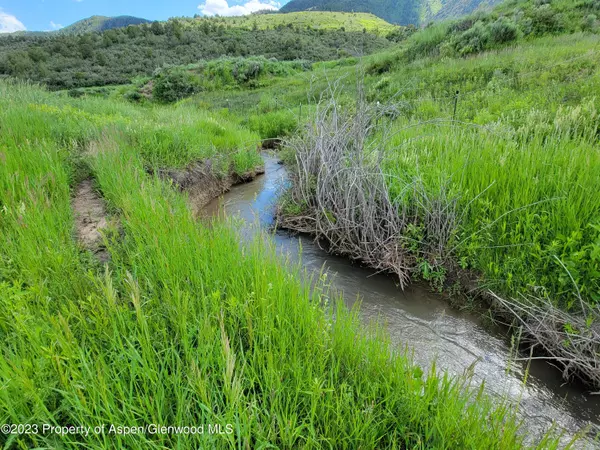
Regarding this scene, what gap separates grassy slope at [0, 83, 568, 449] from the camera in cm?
164

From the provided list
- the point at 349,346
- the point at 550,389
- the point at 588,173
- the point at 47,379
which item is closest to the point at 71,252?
the point at 47,379

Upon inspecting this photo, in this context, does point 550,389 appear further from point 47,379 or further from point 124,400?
point 47,379

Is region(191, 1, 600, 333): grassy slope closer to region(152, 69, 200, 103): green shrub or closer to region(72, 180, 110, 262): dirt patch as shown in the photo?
region(72, 180, 110, 262): dirt patch

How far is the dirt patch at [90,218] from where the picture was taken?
12.1 feet

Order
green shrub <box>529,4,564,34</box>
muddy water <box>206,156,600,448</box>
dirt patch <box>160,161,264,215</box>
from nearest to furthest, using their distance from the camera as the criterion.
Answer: muddy water <box>206,156,600,448</box>
dirt patch <box>160,161,264,215</box>
green shrub <box>529,4,564,34</box>

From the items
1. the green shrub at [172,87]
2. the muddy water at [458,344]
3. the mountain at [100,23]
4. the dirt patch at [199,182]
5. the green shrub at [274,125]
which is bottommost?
the muddy water at [458,344]

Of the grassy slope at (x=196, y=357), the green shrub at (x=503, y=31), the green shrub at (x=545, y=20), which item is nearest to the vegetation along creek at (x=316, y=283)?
the grassy slope at (x=196, y=357)

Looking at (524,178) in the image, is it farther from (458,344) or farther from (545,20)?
(545,20)

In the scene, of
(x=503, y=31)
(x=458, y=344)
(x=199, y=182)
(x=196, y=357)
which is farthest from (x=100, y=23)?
(x=458, y=344)

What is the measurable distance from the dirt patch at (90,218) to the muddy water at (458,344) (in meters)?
1.64

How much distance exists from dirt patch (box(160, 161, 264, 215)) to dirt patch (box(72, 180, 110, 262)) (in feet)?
4.64

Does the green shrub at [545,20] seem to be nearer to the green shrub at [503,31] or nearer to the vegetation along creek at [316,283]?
the green shrub at [503,31]

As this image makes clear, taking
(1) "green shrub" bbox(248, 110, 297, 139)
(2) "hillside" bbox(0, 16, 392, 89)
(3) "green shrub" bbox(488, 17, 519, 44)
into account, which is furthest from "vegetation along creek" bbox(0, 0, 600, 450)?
(2) "hillside" bbox(0, 16, 392, 89)

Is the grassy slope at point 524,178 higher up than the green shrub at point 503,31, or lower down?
lower down
